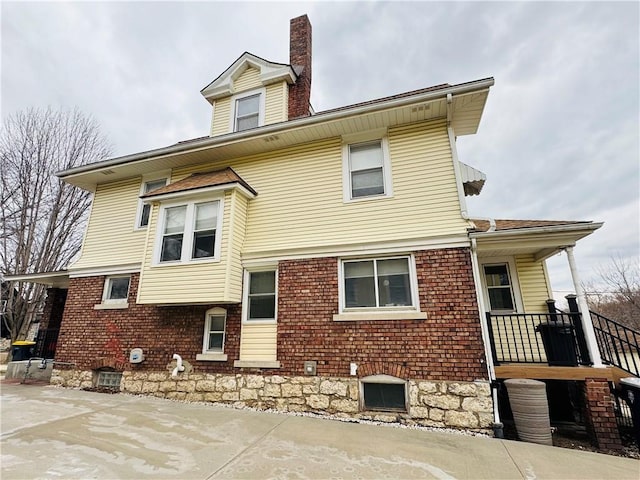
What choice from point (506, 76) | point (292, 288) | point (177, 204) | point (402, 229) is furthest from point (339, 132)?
point (506, 76)

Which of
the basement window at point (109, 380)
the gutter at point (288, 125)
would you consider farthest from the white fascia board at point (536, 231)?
the basement window at point (109, 380)

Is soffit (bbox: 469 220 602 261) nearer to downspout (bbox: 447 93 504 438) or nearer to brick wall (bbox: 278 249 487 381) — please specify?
downspout (bbox: 447 93 504 438)

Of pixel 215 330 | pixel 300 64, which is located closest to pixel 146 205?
pixel 215 330

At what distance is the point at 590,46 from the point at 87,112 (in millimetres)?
23247

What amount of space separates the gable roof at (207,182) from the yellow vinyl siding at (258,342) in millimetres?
3188

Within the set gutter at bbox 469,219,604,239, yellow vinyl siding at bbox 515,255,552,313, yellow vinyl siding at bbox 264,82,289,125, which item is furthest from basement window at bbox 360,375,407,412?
yellow vinyl siding at bbox 264,82,289,125

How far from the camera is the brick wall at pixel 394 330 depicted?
4.95 m

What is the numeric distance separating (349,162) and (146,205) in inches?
236

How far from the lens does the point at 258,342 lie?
240 inches

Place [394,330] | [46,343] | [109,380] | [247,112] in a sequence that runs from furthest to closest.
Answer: [46,343], [247,112], [109,380], [394,330]

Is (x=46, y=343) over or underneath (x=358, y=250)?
underneath

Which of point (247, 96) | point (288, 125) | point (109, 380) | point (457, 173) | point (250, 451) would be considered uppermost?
point (247, 96)

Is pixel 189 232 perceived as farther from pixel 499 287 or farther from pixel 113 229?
pixel 499 287

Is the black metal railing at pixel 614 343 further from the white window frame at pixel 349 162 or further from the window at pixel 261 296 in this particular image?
the window at pixel 261 296
